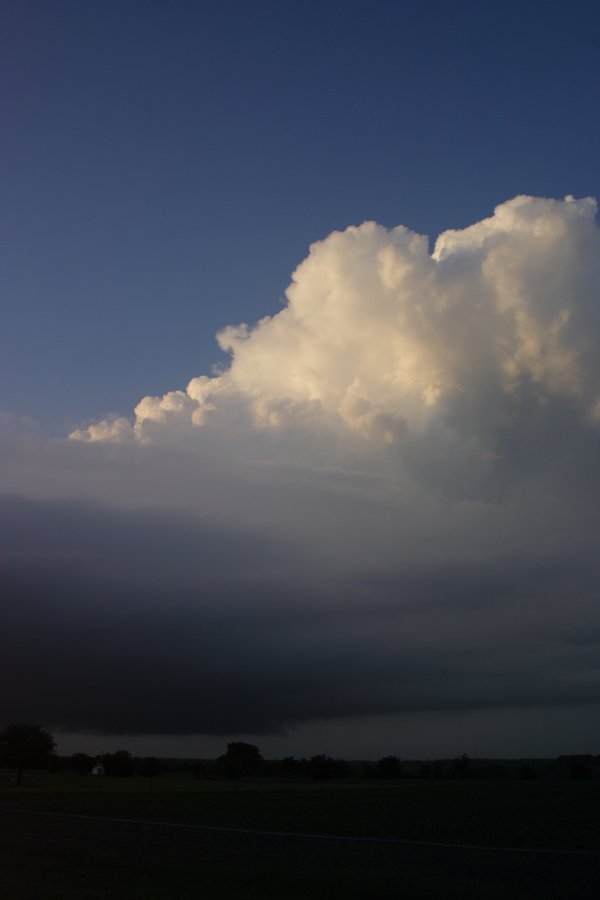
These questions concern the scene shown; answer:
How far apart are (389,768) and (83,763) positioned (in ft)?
166

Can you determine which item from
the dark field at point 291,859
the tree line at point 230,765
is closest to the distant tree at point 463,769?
the tree line at point 230,765

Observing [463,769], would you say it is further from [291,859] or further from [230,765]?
[291,859]

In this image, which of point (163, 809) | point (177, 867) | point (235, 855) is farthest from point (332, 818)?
point (177, 867)

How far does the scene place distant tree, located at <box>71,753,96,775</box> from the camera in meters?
142

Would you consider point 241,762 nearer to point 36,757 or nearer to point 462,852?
point 36,757

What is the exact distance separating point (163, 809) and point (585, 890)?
39707 mm

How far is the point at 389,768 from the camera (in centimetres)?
14612

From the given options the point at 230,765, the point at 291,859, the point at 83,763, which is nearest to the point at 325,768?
the point at 230,765

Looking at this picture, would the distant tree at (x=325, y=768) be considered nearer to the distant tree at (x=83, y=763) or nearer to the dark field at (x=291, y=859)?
the distant tree at (x=83, y=763)

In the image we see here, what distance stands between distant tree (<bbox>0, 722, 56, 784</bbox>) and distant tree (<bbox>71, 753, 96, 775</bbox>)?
39244 millimetres

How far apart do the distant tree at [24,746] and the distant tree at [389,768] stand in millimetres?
62247

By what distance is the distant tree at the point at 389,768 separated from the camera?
145 m

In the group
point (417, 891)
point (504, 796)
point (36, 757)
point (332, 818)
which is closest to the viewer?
point (417, 891)

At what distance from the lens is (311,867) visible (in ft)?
65.1
